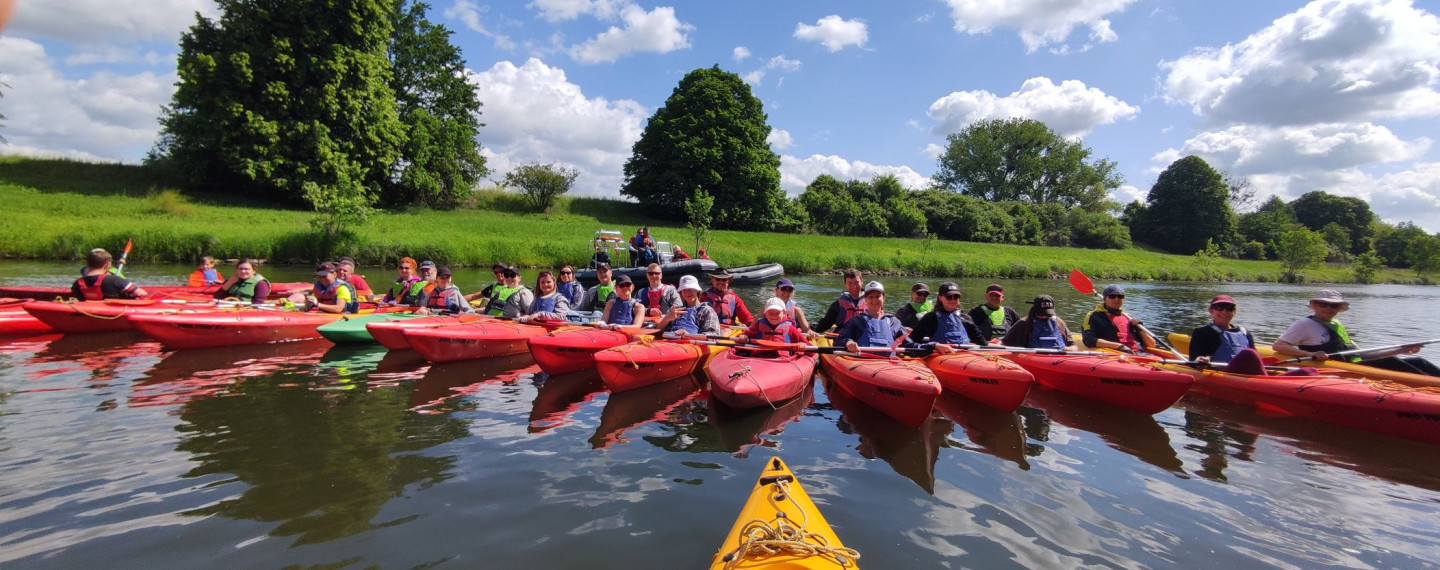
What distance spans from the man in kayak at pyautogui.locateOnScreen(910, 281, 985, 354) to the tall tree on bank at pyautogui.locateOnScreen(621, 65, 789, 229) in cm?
3294

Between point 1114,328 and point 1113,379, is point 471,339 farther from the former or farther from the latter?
point 1114,328

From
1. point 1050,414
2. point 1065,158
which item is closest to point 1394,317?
point 1050,414

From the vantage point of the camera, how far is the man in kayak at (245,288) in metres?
11.0

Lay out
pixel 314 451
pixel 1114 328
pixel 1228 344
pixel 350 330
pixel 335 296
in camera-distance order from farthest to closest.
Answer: pixel 335 296, pixel 350 330, pixel 1114 328, pixel 1228 344, pixel 314 451

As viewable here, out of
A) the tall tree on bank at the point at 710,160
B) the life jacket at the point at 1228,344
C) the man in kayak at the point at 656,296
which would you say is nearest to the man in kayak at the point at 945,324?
the life jacket at the point at 1228,344

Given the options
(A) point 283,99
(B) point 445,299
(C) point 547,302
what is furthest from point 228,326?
(A) point 283,99

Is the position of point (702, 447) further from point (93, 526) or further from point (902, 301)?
point (902, 301)

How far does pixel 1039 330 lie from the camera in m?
8.80

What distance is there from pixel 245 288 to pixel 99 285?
1956 mm

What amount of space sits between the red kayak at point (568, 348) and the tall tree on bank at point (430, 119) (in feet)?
105

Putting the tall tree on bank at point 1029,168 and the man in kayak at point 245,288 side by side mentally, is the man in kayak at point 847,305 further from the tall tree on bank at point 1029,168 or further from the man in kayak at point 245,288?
the tall tree on bank at point 1029,168

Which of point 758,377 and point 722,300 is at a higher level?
point 722,300

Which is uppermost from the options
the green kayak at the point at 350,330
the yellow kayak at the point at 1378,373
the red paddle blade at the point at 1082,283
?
the red paddle blade at the point at 1082,283

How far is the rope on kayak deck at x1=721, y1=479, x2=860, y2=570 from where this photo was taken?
10.3 feet
